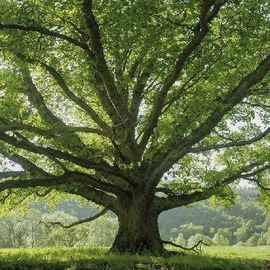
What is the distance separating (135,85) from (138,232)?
25.8 ft

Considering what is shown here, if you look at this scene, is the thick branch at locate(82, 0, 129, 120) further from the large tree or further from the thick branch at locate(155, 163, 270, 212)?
the thick branch at locate(155, 163, 270, 212)

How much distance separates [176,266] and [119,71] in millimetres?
10116

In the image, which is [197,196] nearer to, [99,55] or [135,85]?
[135,85]

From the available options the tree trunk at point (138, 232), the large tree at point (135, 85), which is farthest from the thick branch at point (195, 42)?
the tree trunk at point (138, 232)

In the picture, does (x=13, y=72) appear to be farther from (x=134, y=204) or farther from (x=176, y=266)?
(x=176, y=266)

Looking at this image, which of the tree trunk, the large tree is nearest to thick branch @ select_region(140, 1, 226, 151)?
the large tree

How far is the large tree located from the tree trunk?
0.05 m

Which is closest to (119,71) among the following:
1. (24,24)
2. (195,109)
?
(195,109)

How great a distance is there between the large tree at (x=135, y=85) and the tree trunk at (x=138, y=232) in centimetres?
5

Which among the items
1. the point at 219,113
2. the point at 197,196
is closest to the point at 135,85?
the point at 197,196

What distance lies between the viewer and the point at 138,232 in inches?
851

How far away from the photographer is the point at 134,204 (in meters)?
21.9

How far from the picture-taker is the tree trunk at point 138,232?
21297 mm

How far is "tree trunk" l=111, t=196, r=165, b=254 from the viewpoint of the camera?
21297mm
